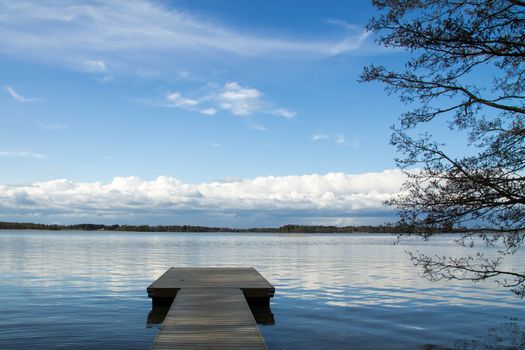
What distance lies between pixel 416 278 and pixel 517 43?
823 inches

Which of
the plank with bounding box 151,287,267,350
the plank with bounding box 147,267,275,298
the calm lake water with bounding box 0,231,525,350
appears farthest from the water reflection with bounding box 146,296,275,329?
the plank with bounding box 151,287,267,350

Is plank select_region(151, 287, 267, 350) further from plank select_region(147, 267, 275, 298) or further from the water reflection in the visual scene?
plank select_region(147, 267, 275, 298)

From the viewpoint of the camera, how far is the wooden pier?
32.4 ft

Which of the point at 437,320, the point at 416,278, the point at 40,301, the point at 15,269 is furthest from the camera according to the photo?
the point at 15,269

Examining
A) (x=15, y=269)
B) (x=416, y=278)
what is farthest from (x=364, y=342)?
(x=15, y=269)

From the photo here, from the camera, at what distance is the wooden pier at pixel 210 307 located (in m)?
9.87

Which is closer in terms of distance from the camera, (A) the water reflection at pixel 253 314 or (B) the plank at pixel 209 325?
(B) the plank at pixel 209 325

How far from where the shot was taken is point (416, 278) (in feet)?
91.6

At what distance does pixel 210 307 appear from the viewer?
1384 centimetres

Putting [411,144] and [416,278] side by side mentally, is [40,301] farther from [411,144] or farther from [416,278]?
[416,278]

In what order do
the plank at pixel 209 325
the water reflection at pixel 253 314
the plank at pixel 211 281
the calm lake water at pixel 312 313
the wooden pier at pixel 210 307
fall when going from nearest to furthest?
1. the plank at pixel 209 325
2. the wooden pier at pixel 210 307
3. the calm lake water at pixel 312 313
4. the water reflection at pixel 253 314
5. the plank at pixel 211 281

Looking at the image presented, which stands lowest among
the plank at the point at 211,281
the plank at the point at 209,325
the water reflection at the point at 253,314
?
the water reflection at the point at 253,314

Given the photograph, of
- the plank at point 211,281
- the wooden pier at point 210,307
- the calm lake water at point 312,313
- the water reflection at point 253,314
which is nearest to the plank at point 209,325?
the wooden pier at point 210,307

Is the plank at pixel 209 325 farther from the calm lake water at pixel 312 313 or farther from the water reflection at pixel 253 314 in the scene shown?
the calm lake water at pixel 312 313
